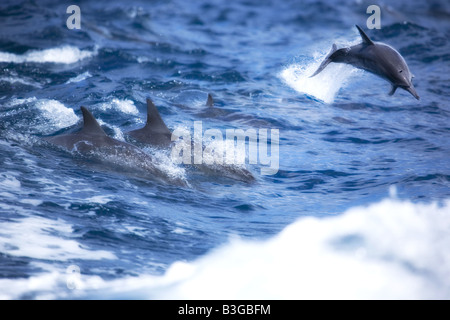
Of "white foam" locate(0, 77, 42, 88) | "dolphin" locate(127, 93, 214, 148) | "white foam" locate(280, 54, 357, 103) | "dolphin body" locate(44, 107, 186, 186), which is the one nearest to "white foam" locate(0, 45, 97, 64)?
"white foam" locate(0, 77, 42, 88)

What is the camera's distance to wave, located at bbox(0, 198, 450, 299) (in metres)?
6.97

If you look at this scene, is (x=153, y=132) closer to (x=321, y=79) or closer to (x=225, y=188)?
(x=225, y=188)

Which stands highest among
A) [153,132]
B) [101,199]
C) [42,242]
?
[153,132]

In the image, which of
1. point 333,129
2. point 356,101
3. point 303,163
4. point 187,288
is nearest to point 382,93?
point 356,101

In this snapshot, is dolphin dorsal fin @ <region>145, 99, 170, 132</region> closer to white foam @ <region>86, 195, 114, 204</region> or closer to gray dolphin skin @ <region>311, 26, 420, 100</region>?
white foam @ <region>86, 195, 114, 204</region>

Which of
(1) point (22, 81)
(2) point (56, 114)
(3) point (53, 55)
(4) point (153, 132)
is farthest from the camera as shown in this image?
(3) point (53, 55)

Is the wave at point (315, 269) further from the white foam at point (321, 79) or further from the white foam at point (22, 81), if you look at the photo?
the white foam at point (22, 81)

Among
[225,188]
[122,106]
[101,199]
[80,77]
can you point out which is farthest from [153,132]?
[80,77]

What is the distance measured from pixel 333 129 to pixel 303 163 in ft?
7.90

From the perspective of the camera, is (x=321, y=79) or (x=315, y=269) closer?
(x=315, y=269)

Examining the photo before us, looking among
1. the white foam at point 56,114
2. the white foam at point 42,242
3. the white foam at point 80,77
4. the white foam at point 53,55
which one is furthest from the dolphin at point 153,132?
the white foam at point 53,55

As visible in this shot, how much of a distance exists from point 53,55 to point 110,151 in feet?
32.6

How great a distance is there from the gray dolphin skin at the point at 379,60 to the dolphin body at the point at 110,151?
10.5 feet

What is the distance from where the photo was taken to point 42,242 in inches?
302
